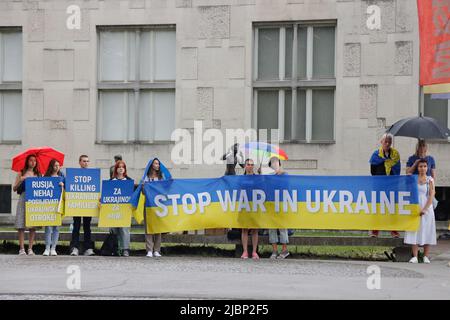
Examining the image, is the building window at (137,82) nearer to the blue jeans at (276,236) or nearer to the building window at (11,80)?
the building window at (11,80)

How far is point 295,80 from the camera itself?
81.5 feet

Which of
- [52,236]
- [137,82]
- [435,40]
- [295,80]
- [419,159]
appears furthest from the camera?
[137,82]

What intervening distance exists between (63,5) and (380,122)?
856 centimetres

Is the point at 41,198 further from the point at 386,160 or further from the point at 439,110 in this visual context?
the point at 439,110

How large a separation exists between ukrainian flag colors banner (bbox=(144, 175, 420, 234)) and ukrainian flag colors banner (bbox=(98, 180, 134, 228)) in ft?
1.25

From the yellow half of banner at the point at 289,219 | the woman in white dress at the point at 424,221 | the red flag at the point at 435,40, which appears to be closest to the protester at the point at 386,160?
the woman in white dress at the point at 424,221

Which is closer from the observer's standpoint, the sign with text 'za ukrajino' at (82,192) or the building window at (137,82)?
the sign with text 'za ukrajino' at (82,192)

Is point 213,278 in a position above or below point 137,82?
below

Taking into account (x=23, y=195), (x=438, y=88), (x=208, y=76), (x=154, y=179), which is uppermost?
(x=208, y=76)

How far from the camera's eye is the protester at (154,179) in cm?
1817

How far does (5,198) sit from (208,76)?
20.5 feet

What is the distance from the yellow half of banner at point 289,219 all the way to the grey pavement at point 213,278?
2.68 feet

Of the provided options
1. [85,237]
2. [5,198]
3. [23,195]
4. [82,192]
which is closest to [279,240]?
[85,237]
